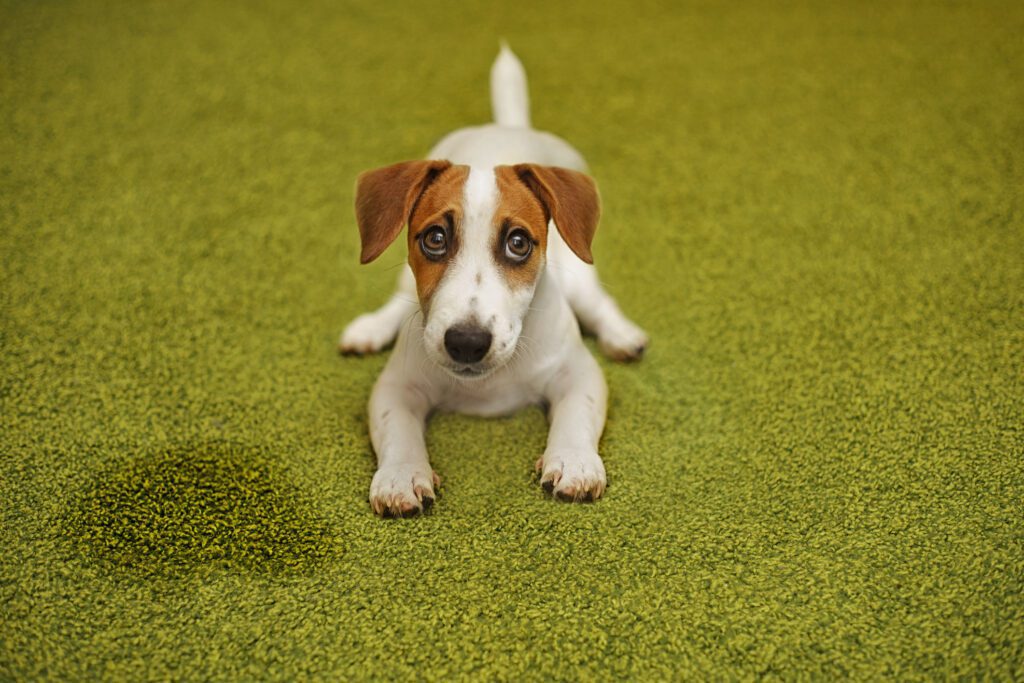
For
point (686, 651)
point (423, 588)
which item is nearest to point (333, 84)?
point (423, 588)

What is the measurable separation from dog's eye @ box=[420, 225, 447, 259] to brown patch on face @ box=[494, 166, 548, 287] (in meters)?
0.17

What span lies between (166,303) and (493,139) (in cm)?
159

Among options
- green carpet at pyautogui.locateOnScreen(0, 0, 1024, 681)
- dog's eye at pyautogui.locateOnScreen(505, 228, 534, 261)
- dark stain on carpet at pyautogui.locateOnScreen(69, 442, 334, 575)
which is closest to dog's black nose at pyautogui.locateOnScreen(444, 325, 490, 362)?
dog's eye at pyautogui.locateOnScreen(505, 228, 534, 261)

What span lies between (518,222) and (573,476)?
82 centimetres

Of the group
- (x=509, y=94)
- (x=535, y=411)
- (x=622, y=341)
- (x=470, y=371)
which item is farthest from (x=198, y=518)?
(x=509, y=94)

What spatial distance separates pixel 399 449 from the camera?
2.96 meters

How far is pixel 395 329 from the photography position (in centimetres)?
379

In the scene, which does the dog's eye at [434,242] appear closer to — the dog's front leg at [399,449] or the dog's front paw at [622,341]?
the dog's front leg at [399,449]

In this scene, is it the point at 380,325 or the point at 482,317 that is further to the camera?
the point at 380,325

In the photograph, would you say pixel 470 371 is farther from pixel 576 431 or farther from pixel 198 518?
pixel 198 518

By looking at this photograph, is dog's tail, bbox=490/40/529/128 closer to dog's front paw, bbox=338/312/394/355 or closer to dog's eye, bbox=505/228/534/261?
dog's front paw, bbox=338/312/394/355

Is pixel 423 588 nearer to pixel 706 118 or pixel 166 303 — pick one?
pixel 166 303

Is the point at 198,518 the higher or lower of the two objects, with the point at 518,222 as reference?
lower

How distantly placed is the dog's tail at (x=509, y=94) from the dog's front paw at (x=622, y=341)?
123 centimetres
